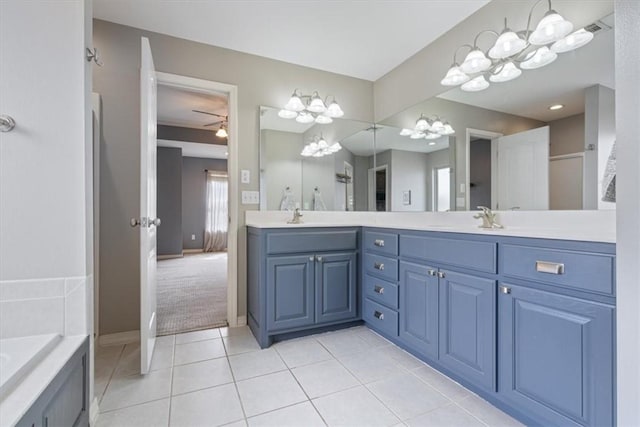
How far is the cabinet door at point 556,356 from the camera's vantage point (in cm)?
105

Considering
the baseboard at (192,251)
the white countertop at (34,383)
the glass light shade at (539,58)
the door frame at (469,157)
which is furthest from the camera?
the baseboard at (192,251)

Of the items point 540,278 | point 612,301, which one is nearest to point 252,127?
point 540,278

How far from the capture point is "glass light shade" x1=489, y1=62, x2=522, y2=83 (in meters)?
1.86

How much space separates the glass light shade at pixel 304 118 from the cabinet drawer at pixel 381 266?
1411mm

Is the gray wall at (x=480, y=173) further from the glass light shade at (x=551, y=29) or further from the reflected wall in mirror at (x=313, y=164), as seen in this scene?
the reflected wall in mirror at (x=313, y=164)

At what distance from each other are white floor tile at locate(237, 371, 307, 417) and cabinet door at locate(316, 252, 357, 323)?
0.61 metres

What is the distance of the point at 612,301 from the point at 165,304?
3464mm

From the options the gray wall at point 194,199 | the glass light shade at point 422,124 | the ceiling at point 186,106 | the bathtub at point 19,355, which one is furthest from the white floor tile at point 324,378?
the gray wall at point 194,199

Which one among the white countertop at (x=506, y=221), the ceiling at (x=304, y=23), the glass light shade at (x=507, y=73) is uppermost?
the ceiling at (x=304, y=23)

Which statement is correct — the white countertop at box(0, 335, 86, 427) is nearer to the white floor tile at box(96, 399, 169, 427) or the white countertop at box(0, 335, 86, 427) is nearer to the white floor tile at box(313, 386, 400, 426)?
the white floor tile at box(96, 399, 169, 427)

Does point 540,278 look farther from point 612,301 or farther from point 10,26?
point 10,26

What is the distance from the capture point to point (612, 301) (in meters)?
1.04

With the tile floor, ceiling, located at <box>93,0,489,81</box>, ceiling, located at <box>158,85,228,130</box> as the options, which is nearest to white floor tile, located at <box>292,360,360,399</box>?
the tile floor

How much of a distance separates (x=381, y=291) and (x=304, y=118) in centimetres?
175
